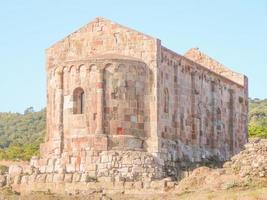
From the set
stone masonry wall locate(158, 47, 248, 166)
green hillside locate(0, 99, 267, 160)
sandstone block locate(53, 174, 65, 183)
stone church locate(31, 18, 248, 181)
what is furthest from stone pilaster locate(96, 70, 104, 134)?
green hillside locate(0, 99, 267, 160)

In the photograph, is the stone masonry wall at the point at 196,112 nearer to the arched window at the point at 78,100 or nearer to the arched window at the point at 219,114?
the arched window at the point at 219,114

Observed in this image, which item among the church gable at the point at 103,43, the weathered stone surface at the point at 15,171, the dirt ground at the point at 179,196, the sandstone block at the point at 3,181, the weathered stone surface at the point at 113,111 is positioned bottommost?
the dirt ground at the point at 179,196

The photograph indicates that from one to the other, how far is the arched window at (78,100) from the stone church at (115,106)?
0.05 m

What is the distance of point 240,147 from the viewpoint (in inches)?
1820

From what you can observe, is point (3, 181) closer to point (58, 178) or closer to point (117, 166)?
point (58, 178)

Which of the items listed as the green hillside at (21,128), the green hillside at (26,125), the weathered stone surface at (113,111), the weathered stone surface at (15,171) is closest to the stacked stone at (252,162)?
the weathered stone surface at (113,111)

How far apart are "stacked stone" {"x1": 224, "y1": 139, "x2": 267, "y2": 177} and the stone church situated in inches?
182

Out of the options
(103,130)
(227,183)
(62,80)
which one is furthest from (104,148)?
(227,183)

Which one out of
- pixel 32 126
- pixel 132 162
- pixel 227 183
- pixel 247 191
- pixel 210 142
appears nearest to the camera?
pixel 247 191

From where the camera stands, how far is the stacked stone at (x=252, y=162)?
95.2 ft

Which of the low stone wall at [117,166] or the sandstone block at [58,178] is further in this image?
the sandstone block at [58,178]

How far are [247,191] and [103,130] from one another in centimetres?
887

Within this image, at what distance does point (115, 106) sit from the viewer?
1337 inches

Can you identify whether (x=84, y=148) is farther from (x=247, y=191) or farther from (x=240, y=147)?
(x=240, y=147)
